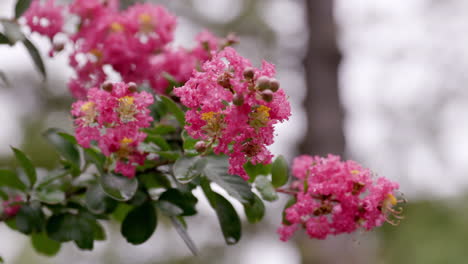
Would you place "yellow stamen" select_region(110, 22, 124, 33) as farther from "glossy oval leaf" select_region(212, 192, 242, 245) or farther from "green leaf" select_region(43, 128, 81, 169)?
"glossy oval leaf" select_region(212, 192, 242, 245)

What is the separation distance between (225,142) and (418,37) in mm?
4466

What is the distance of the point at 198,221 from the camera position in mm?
4699

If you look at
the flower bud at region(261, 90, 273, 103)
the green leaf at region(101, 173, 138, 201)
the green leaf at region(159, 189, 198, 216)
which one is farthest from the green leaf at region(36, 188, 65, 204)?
the flower bud at region(261, 90, 273, 103)

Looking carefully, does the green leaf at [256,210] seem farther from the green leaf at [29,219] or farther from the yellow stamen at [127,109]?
the green leaf at [29,219]

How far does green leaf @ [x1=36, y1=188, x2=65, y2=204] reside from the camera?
106 cm

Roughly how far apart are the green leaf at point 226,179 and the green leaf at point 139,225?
24 centimetres

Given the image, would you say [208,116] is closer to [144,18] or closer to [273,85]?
[273,85]

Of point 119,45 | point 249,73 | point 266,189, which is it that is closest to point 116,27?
point 119,45

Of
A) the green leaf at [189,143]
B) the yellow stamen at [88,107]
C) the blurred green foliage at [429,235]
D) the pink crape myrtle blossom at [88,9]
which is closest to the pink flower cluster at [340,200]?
the green leaf at [189,143]

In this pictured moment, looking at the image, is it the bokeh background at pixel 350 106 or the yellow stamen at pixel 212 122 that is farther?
the bokeh background at pixel 350 106

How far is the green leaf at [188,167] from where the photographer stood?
2.90 ft

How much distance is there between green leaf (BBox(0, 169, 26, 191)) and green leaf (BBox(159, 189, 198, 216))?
0.35 meters

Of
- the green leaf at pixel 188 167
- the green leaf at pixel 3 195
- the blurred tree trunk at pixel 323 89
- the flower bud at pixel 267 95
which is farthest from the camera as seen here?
the blurred tree trunk at pixel 323 89

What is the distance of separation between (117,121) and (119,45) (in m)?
0.51
